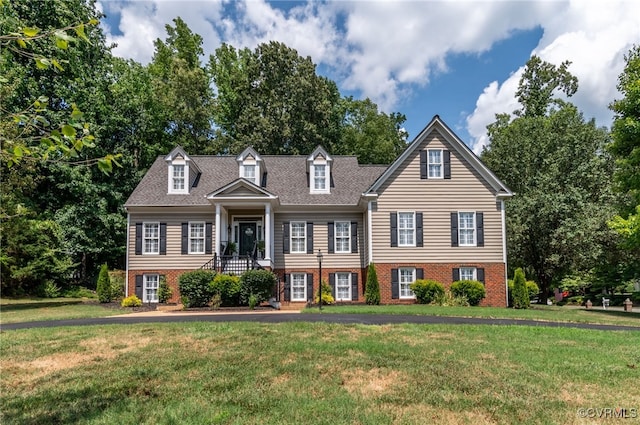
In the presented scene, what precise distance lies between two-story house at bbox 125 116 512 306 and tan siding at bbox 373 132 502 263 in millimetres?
49

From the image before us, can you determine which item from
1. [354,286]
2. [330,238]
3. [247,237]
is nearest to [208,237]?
[247,237]

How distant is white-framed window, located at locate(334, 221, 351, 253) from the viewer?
73.3 ft

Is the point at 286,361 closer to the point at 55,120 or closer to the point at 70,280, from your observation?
the point at 55,120

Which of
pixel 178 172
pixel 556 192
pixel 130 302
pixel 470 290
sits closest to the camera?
pixel 130 302

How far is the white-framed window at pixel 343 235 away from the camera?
22.3 m

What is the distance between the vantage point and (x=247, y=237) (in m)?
22.8

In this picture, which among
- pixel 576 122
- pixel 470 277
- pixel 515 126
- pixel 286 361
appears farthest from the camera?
pixel 515 126

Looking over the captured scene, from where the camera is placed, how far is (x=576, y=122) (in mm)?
27906

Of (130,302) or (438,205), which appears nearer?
(130,302)

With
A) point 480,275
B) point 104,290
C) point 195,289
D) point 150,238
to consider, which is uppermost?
point 150,238

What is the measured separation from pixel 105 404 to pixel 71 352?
3327 mm

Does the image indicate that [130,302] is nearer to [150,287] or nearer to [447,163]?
[150,287]

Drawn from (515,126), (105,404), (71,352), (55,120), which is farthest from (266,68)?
(105,404)

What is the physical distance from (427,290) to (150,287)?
1350 centimetres
